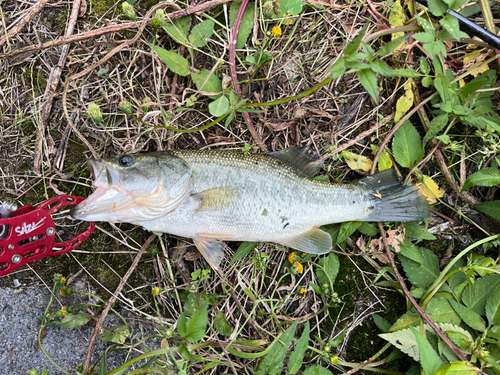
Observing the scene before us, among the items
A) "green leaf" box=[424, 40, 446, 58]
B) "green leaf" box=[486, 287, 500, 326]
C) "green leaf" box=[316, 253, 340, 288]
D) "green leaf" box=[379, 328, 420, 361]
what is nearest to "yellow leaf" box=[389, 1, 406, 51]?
"green leaf" box=[424, 40, 446, 58]

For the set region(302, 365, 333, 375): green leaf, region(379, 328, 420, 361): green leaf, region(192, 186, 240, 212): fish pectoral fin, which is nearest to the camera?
region(302, 365, 333, 375): green leaf

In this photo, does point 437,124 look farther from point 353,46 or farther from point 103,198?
point 103,198

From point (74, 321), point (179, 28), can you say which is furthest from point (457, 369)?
point (179, 28)

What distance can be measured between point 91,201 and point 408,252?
9.54 ft

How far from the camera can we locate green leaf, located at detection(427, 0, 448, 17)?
2.68m

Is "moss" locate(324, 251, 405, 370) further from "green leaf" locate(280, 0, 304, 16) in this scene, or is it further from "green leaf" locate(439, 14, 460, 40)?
"green leaf" locate(280, 0, 304, 16)

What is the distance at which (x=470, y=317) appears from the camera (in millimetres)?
3121

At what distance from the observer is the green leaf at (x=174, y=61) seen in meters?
3.25

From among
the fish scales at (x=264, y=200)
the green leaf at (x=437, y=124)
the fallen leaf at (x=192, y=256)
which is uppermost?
the green leaf at (x=437, y=124)

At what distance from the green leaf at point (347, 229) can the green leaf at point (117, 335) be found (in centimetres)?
214

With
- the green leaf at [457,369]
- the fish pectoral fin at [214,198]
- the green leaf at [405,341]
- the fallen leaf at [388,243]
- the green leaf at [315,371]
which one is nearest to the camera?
the green leaf at [457,369]

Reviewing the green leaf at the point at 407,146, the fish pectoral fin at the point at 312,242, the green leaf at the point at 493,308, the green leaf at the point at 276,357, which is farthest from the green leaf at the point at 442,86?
the green leaf at the point at 276,357

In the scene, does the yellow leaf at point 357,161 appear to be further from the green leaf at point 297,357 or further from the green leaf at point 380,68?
the green leaf at point 297,357

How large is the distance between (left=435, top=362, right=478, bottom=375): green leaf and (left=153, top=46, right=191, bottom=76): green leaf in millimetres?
3342
